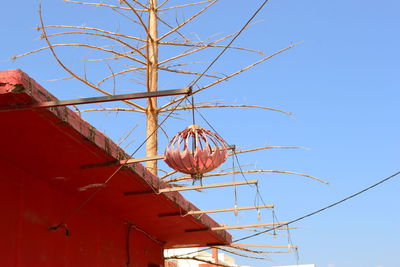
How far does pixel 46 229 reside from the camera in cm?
784

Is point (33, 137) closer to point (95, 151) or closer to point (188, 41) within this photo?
point (95, 151)

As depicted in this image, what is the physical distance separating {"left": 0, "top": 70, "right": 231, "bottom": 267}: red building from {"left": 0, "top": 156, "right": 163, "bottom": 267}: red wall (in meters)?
0.01

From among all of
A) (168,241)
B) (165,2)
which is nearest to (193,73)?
(165,2)

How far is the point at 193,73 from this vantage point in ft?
44.4

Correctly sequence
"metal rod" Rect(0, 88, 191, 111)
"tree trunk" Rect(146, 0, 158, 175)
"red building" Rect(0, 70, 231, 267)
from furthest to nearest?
Result: "tree trunk" Rect(146, 0, 158, 175), "red building" Rect(0, 70, 231, 267), "metal rod" Rect(0, 88, 191, 111)

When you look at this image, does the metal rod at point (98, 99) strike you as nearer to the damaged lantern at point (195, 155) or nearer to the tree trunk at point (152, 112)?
the damaged lantern at point (195, 155)

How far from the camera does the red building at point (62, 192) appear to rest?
6.25 m

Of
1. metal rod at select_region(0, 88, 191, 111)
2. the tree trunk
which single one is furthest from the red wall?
the tree trunk

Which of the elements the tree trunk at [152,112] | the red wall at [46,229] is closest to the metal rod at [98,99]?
the red wall at [46,229]

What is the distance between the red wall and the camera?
23.2 ft

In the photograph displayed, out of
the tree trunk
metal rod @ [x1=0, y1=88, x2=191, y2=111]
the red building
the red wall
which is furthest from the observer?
the tree trunk

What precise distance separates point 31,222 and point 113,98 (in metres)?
3.12

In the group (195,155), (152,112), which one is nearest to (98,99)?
(195,155)

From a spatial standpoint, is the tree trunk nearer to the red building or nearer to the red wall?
the red building
